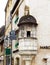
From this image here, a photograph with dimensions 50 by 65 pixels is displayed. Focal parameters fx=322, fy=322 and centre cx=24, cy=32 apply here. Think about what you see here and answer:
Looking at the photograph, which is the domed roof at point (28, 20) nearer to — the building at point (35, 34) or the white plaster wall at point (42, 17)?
the building at point (35, 34)

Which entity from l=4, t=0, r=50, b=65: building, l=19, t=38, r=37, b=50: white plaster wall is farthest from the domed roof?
l=19, t=38, r=37, b=50: white plaster wall

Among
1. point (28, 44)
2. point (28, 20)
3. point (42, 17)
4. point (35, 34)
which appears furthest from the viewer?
point (42, 17)

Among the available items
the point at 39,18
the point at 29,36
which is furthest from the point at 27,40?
the point at 39,18

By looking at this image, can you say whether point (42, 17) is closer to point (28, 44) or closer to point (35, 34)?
point (35, 34)

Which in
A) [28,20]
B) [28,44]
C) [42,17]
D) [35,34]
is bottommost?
[28,44]

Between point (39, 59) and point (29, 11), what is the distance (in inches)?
138

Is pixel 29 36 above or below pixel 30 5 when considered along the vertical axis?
below

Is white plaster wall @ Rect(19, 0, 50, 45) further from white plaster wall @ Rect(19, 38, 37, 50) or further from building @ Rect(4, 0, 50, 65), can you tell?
white plaster wall @ Rect(19, 38, 37, 50)

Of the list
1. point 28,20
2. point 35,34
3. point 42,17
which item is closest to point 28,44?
point 35,34

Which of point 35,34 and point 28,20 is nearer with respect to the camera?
point 28,20

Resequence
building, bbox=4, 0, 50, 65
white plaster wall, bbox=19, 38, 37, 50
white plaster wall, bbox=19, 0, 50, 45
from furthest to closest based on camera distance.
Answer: white plaster wall, bbox=19, 0, 50, 45
building, bbox=4, 0, 50, 65
white plaster wall, bbox=19, 38, 37, 50

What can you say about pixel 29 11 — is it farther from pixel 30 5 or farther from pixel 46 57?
pixel 46 57

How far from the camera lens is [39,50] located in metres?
22.4

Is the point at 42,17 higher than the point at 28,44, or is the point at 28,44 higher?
the point at 42,17
